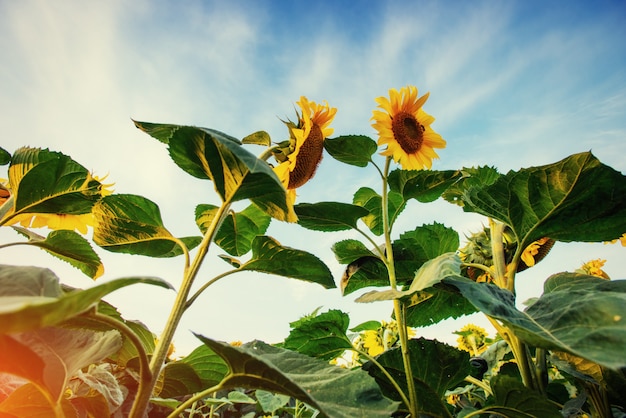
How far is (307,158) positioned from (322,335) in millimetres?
529

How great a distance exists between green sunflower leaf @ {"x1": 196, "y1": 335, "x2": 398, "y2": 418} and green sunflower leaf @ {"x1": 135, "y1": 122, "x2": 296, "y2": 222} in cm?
30

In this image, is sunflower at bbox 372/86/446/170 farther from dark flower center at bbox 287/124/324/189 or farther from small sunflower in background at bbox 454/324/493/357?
small sunflower in background at bbox 454/324/493/357

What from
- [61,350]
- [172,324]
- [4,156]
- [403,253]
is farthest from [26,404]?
[403,253]

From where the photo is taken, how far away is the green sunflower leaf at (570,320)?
21.3 inches

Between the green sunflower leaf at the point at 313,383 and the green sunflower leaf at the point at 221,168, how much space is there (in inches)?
11.8

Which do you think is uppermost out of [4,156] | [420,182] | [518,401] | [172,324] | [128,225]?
[4,156]

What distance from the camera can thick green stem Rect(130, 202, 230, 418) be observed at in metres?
0.57

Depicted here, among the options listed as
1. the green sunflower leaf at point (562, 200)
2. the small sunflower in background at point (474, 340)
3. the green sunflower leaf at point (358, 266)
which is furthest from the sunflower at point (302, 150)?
the small sunflower in background at point (474, 340)

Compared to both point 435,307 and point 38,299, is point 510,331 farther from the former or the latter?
point 38,299

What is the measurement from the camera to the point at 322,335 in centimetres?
114

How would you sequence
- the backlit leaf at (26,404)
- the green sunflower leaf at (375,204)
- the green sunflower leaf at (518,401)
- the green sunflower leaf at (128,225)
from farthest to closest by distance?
the green sunflower leaf at (375,204), the green sunflower leaf at (128,225), the green sunflower leaf at (518,401), the backlit leaf at (26,404)

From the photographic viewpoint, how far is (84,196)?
1036 millimetres

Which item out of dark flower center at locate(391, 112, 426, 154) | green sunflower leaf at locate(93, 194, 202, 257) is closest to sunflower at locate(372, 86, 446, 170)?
dark flower center at locate(391, 112, 426, 154)

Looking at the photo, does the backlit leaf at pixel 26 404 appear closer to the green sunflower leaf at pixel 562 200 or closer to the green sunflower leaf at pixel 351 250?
the green sunflower leaf at pixel 351 250
